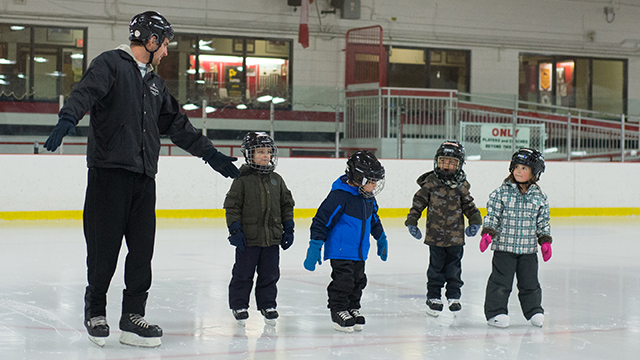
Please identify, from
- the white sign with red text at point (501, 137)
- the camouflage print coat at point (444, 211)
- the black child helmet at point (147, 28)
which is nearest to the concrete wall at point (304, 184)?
the white sign with red text at point (501, 137)

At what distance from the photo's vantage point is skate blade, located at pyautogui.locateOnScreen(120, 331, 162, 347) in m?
3.40

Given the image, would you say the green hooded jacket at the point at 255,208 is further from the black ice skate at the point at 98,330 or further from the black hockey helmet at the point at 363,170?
the black ice skate at the point at 98,330

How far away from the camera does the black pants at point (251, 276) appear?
4.00 metres

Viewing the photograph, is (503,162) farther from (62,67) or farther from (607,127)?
(62,67)

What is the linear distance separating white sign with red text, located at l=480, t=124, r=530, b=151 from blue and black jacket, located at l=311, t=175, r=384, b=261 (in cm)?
852

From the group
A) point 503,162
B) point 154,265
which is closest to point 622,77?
point 503,162

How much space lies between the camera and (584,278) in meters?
5.73

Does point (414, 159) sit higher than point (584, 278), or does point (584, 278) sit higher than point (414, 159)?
point (414, 159)

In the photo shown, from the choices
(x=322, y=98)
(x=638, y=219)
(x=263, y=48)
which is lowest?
(x=638, y=219)

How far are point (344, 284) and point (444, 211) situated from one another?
0.87 metres

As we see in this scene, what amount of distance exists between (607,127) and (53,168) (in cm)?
870

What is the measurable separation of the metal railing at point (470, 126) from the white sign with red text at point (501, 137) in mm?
23

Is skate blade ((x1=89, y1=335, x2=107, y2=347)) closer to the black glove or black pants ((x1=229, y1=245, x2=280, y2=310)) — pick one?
black pants ((x1=229, y1=245, x2=280, y2=310))

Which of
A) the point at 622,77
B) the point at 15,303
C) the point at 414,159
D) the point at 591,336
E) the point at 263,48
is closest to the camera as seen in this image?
the point at 591,336
